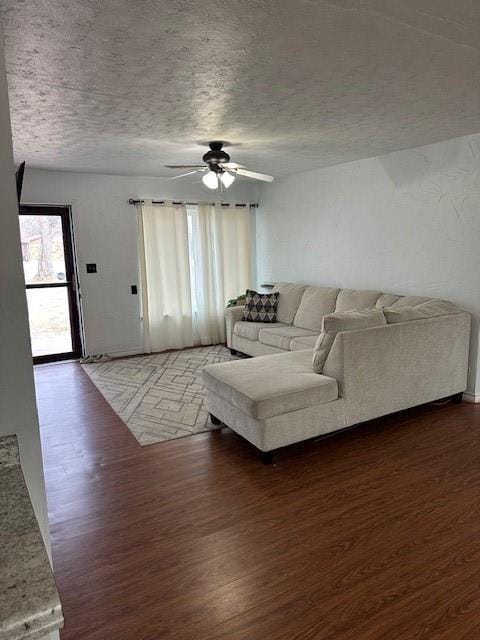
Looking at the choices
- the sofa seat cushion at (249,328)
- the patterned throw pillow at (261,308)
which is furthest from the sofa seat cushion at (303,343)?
the patterned throw pillow at (261,308)

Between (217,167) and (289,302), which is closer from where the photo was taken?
(217,167)

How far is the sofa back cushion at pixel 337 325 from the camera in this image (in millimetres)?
3117

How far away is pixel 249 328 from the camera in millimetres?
5312

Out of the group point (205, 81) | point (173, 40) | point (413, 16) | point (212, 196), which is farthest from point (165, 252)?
point (413, 16)

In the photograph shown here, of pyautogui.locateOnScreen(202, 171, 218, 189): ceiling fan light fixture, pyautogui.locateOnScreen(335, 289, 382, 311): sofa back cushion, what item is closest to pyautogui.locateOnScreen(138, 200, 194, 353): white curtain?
pyautogui.locateOnScreen(202, 171, 218, 189): ceiling fan light fixture

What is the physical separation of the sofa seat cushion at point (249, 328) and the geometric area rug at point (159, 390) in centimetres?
38

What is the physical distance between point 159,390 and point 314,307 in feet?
6.75

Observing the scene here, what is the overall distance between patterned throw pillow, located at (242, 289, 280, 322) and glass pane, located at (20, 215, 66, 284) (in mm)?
2421

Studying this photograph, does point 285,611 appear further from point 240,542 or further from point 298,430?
point 298,430

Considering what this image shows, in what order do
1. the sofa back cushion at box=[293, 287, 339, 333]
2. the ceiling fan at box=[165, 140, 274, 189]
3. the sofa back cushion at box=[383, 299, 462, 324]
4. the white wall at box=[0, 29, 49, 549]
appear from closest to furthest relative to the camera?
the white wall at box=[0, 29, 49, 549] < the sofa back cushion at box=[383, 299, 462, 324] < the ceiling fan at box=[165, 140, 274, 189] < the sofa back cushion at box=[293, 287, 339, 333]

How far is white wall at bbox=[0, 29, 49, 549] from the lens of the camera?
1.20 meters

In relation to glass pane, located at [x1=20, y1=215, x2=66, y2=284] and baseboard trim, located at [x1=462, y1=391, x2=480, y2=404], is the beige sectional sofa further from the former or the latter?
glass pane, located at [x1=20, y1=215, x2=66, y2=284]

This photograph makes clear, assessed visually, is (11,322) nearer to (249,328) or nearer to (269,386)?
(269,386)

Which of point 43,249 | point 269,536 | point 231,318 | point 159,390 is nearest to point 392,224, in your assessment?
point 231,318
